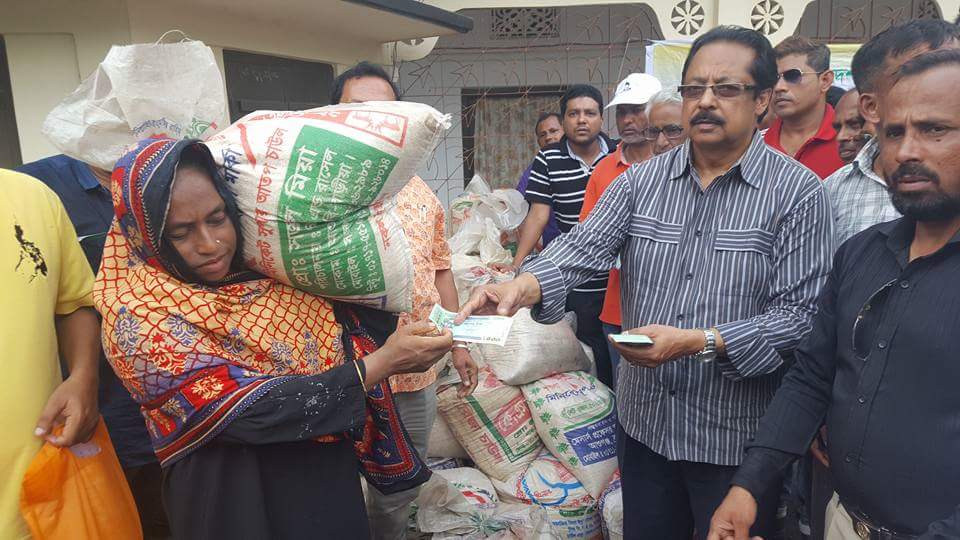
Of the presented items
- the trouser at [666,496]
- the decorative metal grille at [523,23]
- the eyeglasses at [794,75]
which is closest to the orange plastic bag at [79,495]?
the trouser at [666,496]

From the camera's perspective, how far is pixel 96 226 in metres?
2.24

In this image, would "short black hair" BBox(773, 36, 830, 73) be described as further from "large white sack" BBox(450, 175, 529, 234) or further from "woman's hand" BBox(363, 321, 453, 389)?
"woman's hand" BBox(363, 321, 453, 389)

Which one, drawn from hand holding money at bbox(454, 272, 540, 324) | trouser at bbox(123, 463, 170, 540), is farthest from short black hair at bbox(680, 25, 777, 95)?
trouser at bbox(123, 463, 170, 540)

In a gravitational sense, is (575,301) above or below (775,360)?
below

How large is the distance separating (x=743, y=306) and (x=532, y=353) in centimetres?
153

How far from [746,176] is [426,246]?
124 cm

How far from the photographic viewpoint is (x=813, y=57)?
3277mm

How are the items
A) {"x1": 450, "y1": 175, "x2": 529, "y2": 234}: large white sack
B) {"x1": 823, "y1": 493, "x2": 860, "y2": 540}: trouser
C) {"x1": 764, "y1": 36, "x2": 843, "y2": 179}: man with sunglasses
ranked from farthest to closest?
{"x1": 450, "y1": 175, "x2": 529, "y2": 234}: large white sack
{"x1": 764, "y1": 36, "x2": 843, "y2": 179}: man with sunglasses
{"x1": 823, "y1": 493, "x2": 860, "y2": 540}: trouser

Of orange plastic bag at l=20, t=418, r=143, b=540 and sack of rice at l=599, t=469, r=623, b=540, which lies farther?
sack of rice at l=599, t=469, r=623, b=540

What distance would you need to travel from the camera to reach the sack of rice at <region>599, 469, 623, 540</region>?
2877 mm

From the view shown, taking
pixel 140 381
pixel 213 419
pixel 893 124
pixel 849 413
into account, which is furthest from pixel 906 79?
pixel 140 381

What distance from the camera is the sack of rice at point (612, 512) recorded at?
2877 mm

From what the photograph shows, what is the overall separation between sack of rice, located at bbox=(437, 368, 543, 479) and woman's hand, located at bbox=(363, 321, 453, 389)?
63.0 inches

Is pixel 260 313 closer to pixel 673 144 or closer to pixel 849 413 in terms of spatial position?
pixel 849 413
